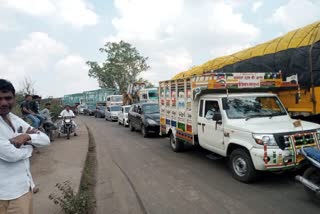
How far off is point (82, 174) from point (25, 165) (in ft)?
13.9

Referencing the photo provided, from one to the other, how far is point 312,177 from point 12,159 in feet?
15.3

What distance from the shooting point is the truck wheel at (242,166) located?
18.6ft

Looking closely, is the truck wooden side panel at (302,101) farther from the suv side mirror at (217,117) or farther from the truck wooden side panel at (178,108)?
the truck wooden side panel at (178,108)

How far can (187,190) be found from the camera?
5648 mm

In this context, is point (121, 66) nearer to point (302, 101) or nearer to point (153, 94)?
point (153, 94)

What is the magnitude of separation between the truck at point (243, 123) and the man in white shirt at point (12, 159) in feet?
13.6

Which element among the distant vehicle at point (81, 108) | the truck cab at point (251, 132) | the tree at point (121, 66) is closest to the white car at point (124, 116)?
the truck cab at point (251, 132)

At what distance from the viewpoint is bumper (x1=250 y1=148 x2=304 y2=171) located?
208 inches

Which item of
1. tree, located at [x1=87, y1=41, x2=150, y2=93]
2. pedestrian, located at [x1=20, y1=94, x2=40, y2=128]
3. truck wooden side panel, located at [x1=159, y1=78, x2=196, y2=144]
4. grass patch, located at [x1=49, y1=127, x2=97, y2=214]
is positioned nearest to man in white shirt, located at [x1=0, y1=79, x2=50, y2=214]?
grass patch, located at [x1=49, y1=127, x2=97, y2=214]

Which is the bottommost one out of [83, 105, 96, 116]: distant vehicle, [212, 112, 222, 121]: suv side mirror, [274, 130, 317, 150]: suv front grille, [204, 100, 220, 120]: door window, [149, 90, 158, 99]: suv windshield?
[83, 105, 96, 116]: distant vehicle

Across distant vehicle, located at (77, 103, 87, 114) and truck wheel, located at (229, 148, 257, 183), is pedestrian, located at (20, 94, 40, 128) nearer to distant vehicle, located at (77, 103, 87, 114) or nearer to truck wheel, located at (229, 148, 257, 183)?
truck wheel, located at (229, 148, 257, 183)

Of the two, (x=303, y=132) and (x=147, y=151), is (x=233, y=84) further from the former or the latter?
(x=147, y=151)

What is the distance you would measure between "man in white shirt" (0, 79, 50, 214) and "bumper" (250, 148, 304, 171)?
4.08 meters

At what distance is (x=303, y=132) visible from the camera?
5.54m
